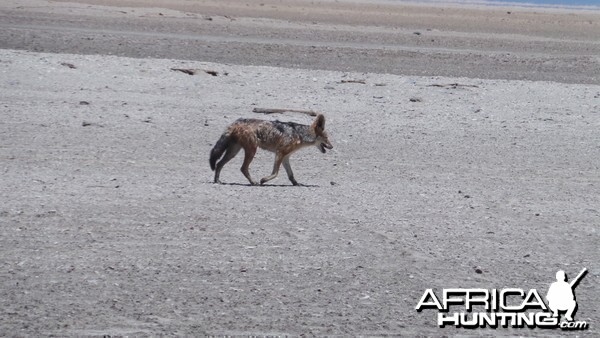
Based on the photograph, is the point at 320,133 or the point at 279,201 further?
the point at 320,133

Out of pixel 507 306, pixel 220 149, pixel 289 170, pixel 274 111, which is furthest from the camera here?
pixel 274 111

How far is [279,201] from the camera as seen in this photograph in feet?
35.8

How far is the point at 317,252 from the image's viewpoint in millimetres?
8969

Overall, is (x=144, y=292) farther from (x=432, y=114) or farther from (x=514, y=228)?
(x=432, y=114)

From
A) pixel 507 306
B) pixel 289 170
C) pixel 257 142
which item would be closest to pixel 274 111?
pixel 257 142

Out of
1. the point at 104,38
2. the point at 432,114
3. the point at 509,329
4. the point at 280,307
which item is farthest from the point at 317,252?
the point at 104,38

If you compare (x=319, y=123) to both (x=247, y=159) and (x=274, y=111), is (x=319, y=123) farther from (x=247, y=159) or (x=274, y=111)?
(x=274, y=111)

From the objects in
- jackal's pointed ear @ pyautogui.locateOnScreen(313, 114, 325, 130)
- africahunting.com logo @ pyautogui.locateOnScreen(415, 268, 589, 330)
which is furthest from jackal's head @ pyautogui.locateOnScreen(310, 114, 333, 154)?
africahunting.com logo @ pyautogui.locateOnScreen(415, 268, 589, 330)

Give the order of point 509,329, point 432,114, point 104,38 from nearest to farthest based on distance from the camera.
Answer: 1. point 509,329
2. point 432,114
3. point 104,38

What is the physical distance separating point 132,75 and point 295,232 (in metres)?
9.04

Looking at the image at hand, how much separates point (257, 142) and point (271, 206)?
173 centimetres

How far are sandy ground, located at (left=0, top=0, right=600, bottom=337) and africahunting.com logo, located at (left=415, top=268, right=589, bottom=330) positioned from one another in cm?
11

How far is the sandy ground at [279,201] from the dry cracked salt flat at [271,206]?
3 centimetres

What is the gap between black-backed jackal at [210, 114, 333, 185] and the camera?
39.5ft
